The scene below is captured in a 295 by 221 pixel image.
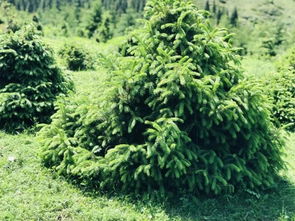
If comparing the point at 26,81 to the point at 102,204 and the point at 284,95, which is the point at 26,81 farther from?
the point at 284,95

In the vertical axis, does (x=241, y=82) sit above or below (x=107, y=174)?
above

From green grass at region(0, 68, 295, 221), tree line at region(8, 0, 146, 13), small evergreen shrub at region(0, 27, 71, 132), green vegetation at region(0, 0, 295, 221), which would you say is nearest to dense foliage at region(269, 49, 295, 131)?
green vegetation at region(0, 0, 295, 221)

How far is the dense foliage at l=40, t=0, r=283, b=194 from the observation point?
608 cm

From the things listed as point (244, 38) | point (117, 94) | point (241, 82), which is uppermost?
point (241, 82)

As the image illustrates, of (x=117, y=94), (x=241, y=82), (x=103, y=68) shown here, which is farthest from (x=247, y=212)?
(x=103, y=68)

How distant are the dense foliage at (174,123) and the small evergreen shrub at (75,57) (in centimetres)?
990

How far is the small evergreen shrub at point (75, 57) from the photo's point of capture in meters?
16.5


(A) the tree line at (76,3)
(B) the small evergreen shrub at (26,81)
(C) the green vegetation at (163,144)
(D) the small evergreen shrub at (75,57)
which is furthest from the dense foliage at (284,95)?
(A) the tree line at (76,3)

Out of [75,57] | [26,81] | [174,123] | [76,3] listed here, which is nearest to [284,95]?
[174,123]

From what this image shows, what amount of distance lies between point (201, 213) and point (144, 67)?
8.43 feet

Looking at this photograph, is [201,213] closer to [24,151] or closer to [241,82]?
[241,82]

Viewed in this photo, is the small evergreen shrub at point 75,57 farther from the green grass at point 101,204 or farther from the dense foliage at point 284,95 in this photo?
the green grass at point 101,204

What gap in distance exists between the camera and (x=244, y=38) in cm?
5797

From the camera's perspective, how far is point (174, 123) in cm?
589
